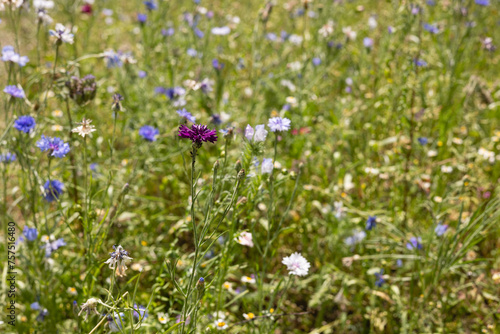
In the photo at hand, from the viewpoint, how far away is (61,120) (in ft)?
9.26

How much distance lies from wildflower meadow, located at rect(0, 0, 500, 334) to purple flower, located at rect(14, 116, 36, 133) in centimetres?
1

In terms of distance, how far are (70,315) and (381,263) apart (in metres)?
1.48

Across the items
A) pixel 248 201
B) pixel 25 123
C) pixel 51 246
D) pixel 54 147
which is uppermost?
pixel 25 123

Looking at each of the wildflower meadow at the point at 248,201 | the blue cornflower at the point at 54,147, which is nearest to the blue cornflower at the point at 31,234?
the wildflower meadow at the point at 248,201

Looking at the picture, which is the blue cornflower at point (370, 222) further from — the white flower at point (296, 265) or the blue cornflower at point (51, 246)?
the blue cornflower at point (51, 246)

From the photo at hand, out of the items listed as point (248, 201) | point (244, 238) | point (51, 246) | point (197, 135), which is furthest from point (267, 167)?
point (51, 246)

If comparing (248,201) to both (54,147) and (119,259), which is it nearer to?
(119,259)

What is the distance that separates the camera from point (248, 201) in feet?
5.54

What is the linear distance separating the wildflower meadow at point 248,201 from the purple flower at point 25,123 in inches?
0.4

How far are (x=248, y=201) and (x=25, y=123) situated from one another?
951 mm

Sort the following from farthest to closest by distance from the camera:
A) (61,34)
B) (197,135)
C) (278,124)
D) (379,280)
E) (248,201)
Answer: (379,280) < (61,34) < (248,201) < (278,124) < (197,135)

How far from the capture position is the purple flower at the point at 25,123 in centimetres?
173

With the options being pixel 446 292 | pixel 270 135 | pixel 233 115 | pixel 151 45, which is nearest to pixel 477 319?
pixel 446 292

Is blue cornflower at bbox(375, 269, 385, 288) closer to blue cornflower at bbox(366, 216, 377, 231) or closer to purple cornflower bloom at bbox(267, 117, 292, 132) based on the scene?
blue cornflower at bbox(366, 216, 377, 231)
